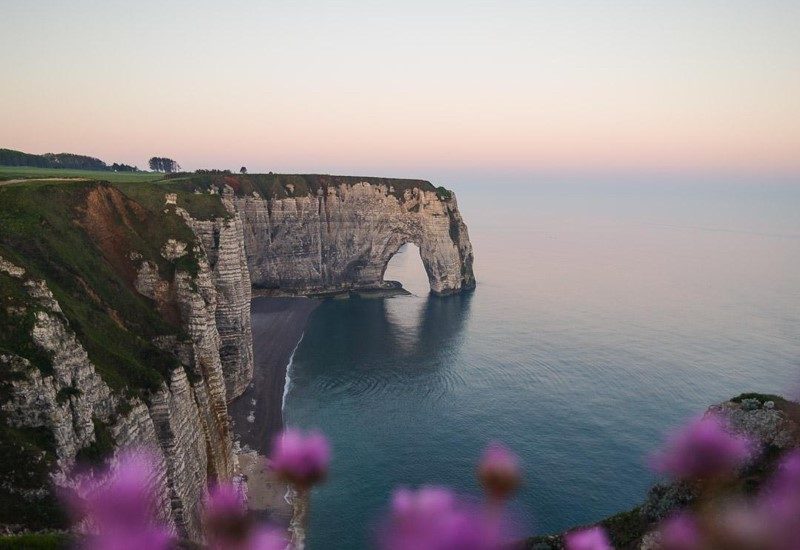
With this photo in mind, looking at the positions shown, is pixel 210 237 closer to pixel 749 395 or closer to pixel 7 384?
pixel 7 384

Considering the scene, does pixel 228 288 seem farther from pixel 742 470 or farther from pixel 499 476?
pixel 499 476

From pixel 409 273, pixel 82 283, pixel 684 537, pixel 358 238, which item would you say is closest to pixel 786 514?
pixel 684 537

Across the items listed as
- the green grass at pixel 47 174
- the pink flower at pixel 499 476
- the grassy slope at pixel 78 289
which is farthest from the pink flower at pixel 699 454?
the green grass at pixel 47 174

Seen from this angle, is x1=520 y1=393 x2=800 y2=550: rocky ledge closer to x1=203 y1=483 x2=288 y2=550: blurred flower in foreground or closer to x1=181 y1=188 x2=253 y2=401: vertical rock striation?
x1=203 y1=483 x2=288 y2=550: blurred flower in foreground

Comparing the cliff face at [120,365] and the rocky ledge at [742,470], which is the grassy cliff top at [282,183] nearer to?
the cliff face at [120,365]

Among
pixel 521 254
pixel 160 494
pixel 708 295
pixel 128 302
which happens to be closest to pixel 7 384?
pixel 160 494
